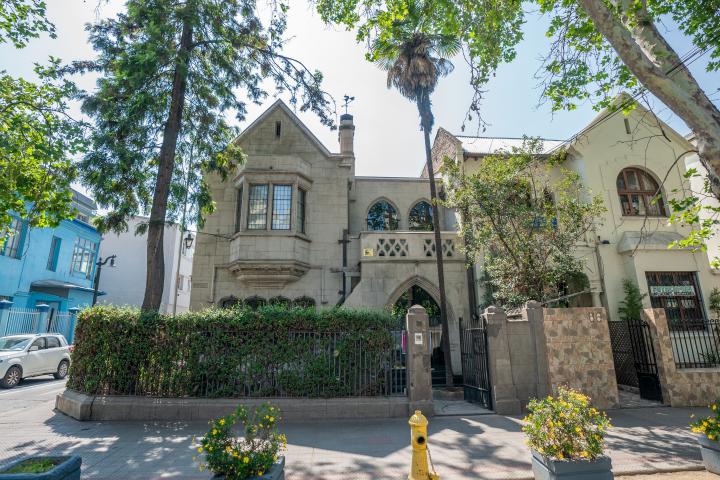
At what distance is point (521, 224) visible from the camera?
12297 mm

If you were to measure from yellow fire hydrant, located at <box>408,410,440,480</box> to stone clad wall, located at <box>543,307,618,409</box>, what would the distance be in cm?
646

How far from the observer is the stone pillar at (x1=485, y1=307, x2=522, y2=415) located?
9.37 metres

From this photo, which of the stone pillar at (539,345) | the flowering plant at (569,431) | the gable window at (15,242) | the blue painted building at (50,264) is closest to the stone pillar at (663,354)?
the stone pillar at (539,345)

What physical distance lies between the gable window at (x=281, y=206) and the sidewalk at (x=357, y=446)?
9.26m

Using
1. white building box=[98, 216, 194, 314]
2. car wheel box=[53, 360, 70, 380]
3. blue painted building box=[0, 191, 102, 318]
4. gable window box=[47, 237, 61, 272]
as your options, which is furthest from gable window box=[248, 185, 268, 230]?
white building box=[98, 216, 194, 314]

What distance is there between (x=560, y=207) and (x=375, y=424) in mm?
9193

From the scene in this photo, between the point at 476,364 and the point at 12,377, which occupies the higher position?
the point at 476,364

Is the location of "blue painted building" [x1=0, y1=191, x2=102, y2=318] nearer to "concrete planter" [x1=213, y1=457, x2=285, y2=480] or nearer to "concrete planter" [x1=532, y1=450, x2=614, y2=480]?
"concrete planter" [x1=213, y1=457, x2=285, y2=480]

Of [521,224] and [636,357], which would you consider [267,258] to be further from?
[636,357]

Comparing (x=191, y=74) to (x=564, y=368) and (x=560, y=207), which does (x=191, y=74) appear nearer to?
(x=560, y=207)

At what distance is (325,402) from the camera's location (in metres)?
8.66

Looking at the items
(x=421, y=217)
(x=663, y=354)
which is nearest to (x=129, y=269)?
(x=421, y=217)

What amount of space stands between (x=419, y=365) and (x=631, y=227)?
40.5 feet

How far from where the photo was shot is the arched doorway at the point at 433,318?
1441cm
